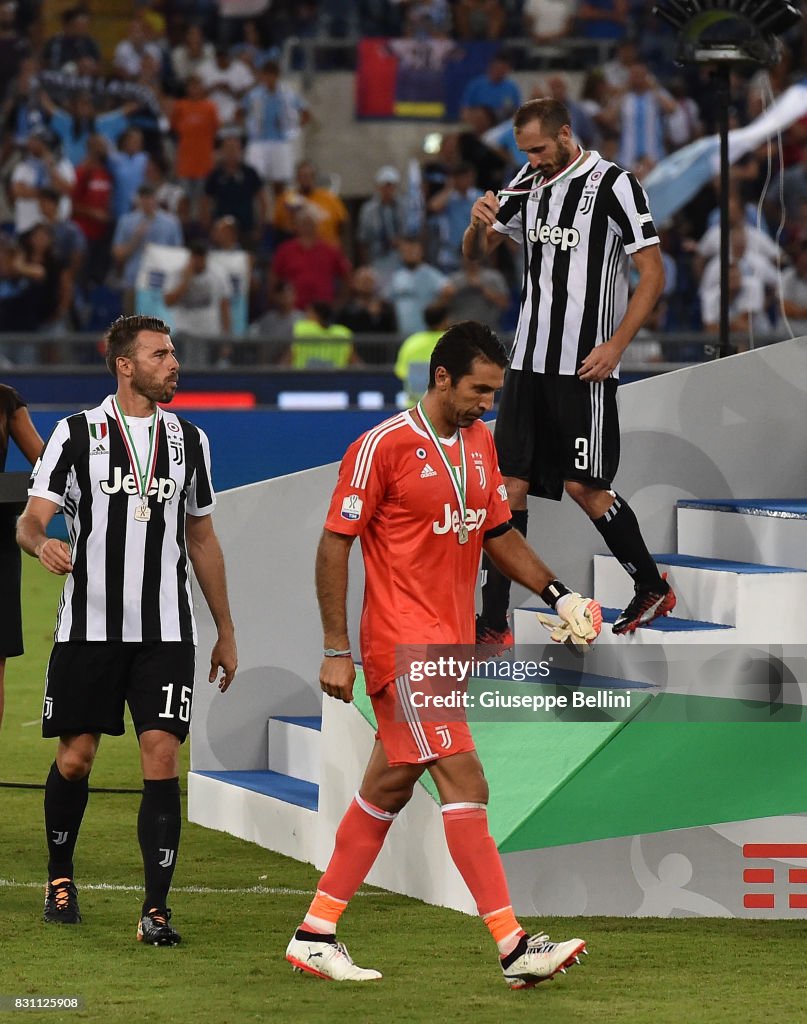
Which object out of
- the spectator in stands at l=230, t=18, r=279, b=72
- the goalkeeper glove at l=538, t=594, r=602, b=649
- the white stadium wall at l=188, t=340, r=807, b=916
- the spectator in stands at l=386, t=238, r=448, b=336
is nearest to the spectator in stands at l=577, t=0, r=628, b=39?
the spectator in stands at l=230, t=18, r=279, b=72

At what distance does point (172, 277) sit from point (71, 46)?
4.31 meters

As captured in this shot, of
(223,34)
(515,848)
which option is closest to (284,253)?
(223,34)

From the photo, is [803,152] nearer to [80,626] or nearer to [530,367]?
[530,367]

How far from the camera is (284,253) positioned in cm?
1686

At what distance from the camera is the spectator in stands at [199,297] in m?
15.9

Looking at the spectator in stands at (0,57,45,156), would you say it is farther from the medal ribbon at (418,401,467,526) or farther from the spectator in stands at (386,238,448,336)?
the medal ribbon at (418,401,467,526)

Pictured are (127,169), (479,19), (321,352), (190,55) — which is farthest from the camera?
(479,19)

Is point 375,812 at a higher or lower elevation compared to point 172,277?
lower

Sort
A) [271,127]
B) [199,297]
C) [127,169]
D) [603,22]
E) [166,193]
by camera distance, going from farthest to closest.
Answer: [603,22], [271,127], [127,169], [166,193], [199,297]

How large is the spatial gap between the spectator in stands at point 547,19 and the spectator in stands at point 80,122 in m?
4.30

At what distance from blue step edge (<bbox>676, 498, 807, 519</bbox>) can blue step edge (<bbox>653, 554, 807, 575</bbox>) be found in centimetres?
20

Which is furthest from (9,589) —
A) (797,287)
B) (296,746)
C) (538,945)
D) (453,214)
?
(797,287)

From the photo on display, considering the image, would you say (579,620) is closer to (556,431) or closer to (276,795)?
(556,431)

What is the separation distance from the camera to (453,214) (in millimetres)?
17094
